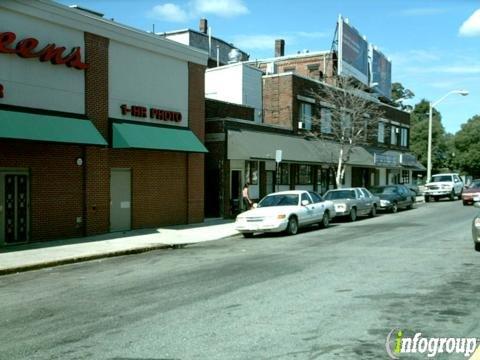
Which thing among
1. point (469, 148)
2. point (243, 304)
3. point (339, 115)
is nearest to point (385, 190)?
point (339, 115)

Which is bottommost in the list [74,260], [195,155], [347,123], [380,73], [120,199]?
[74,260]

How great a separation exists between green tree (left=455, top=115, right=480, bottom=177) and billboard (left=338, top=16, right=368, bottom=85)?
119ft

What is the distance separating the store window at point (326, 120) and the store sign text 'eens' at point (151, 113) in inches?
567

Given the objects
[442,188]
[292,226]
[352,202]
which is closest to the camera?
[292,226]

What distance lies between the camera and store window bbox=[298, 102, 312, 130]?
107ft

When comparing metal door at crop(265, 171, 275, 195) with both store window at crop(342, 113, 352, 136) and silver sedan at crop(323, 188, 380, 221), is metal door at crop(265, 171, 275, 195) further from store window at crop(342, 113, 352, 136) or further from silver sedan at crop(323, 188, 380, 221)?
store window at crop(342, 113, 352, 136)

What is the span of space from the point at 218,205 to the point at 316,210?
20.9 feet

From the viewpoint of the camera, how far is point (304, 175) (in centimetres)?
3222

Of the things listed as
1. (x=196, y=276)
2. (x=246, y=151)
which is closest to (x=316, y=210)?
(x=246, y=151)

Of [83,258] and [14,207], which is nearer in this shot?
[83,258]

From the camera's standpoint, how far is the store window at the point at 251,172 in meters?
27.1

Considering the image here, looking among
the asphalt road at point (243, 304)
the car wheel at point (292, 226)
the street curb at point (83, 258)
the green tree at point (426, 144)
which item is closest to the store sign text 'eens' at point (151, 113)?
the street curb at point (83, 258)

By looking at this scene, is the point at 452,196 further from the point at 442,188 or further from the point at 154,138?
the point at 154,138

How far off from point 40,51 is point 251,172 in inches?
521
